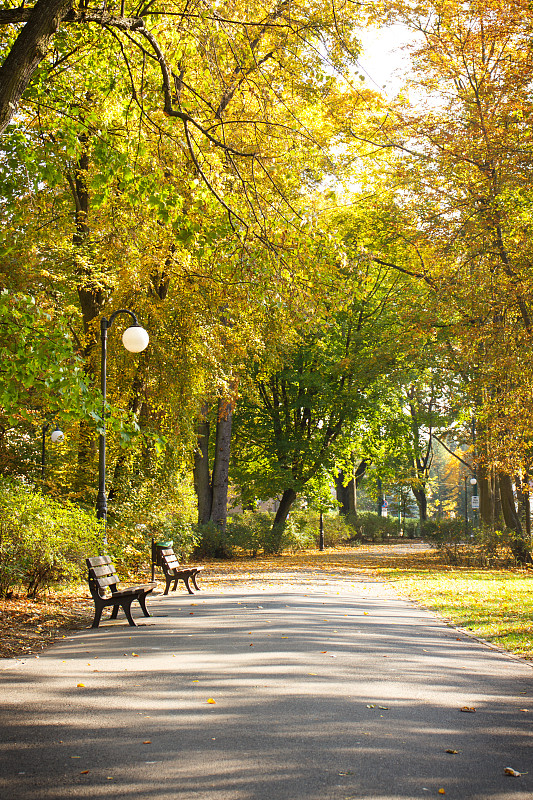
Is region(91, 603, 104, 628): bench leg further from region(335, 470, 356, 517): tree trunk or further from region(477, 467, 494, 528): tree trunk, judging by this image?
region(335, 470, 356, 517): tree trunk

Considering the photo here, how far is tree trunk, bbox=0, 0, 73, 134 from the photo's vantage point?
634cm

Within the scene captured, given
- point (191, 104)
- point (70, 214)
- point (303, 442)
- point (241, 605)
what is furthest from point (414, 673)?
point (303, 442)

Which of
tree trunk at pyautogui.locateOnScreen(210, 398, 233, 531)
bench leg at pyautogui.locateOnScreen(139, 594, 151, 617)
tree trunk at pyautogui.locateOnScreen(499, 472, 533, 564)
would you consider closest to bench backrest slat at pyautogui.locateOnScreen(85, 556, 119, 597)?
bench leg at pyautogui.locateOnScreen(139, 594, 151, 617)

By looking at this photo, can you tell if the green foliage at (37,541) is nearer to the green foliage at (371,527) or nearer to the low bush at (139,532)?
the low bush at (139,532)

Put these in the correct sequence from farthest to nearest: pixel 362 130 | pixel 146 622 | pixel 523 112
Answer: pixel 362 130 → pixel 523 112 → pixel 146 622

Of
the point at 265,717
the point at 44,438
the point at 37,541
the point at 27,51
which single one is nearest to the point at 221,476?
the point at 44,438

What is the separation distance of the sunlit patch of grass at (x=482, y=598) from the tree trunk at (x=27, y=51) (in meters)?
7.95

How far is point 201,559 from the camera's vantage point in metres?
24.9

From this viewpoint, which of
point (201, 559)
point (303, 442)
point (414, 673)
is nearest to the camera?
point (414, 673)

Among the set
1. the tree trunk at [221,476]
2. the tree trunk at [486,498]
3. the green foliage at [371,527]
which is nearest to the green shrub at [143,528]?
the tree trunk at [221,476]

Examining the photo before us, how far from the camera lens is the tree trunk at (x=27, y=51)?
20.8 feet

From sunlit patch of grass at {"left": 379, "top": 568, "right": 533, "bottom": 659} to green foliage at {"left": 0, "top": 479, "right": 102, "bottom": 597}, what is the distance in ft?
19.5

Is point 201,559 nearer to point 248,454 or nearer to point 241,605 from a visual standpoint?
point 248,454

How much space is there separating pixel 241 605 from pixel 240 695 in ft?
20.7
